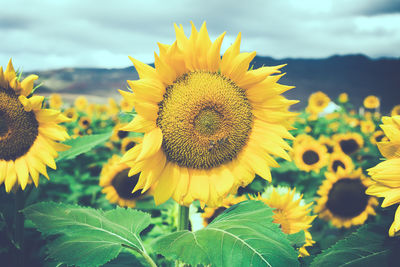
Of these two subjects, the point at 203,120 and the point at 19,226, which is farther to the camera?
the point at 19,226

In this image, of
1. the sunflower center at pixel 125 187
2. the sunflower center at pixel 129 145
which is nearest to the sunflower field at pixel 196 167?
the sunflower center at pixel 125 187

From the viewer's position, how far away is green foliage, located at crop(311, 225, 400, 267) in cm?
124

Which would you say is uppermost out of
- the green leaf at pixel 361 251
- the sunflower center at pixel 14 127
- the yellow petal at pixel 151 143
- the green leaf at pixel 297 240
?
the yellow petal at pixel 151 143

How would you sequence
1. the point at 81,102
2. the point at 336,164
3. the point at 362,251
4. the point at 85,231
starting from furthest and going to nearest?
1. the point at 81,102
2. the point at 336,164
3. the point at 85,231
4. the point at 362,251

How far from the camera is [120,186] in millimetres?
3102

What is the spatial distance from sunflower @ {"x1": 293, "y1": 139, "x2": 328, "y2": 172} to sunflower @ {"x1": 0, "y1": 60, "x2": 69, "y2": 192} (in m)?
2.93

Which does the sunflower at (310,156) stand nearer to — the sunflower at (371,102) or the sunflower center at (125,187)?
the sunflower center at (125,187)

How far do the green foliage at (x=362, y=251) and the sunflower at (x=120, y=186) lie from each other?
2053 mm

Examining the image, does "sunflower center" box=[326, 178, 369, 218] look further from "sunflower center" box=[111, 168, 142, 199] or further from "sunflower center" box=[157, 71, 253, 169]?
"sunflower center" box=[157, 71, 253, 169]

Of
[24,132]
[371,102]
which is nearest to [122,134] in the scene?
[24,132]

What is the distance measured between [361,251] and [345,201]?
194 centimetres

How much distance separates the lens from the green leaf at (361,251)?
1241mm

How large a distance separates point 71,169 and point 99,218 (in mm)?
2899

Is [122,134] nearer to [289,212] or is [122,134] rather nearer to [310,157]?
[310,157]
